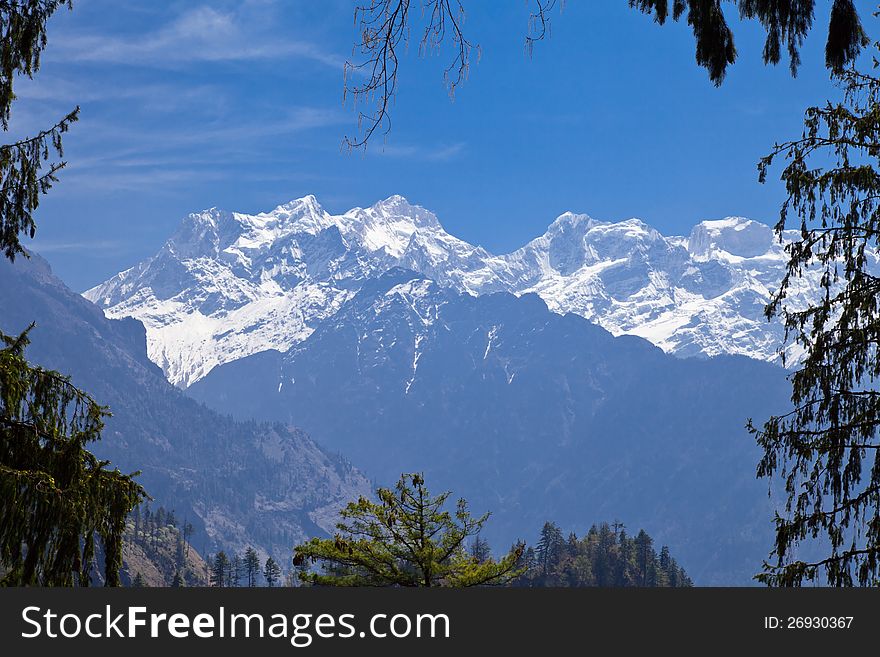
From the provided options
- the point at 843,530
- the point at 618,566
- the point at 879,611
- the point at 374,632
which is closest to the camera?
the point at 374,632

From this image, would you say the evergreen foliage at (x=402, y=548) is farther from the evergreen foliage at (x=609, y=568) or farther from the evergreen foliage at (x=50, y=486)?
the evergreen foliage at (x=609, y=568)

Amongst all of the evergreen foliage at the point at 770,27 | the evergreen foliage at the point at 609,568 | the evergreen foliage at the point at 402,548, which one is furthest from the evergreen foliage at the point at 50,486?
the evergreen foliage at the point at 609,568

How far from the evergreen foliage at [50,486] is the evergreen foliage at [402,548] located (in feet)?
57.8

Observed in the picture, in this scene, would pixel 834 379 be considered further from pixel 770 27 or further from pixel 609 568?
pixel 609 568

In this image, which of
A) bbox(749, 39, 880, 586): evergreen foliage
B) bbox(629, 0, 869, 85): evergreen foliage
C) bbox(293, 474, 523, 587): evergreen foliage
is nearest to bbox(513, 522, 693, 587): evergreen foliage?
bbox(293, 474, 523, 587): evergreen foliage

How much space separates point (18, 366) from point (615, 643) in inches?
253

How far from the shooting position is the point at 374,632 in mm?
6617

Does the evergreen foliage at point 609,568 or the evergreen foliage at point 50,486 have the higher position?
the evergreen foliage at point 609,568

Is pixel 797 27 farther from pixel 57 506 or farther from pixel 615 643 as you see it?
pixel 57 506

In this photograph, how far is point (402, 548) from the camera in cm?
2952

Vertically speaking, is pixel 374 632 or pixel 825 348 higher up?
pixel 825 348

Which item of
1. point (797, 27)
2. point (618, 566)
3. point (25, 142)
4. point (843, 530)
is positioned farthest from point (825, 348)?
point (618, 566)

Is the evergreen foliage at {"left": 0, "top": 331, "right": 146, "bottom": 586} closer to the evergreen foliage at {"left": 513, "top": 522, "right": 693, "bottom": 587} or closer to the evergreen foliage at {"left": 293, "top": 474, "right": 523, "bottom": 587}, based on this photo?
the evergreen foliage at {"left": 293, "top": 474, "right": 523, "bottom": 587}

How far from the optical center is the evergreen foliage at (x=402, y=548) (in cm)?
2806
